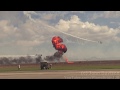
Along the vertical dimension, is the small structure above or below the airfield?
above

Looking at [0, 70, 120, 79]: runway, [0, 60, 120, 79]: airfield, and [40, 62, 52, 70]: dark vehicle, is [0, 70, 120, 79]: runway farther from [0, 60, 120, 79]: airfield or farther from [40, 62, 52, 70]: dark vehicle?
[40, 62, 52, 70]: dark vehicle

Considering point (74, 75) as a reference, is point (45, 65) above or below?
above

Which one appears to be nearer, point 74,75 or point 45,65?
point 74,75

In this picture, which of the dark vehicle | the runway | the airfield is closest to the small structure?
the dark vehicle

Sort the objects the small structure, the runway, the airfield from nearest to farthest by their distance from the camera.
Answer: the runway → the airfield → the small structure

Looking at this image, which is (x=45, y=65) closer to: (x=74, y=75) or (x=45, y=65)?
(x=45, y=65)

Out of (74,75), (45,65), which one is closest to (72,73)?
(74,75)

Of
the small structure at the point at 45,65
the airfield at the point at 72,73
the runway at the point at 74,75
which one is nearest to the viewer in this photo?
the runway at the point at 74,75

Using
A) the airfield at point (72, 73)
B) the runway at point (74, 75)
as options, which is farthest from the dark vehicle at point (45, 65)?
the runway at point (74, 75)

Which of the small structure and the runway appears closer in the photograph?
the runway

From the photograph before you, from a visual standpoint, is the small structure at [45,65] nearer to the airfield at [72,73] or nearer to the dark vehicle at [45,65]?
the dark vehicle at [45,65]
